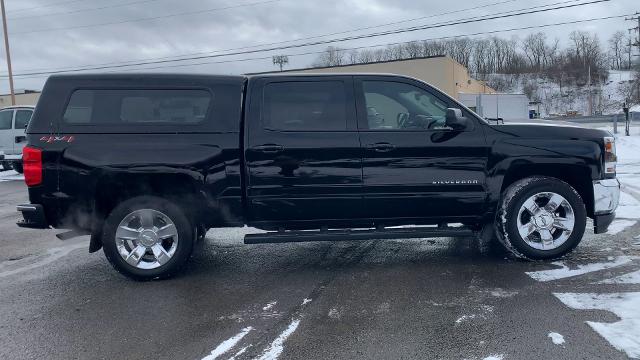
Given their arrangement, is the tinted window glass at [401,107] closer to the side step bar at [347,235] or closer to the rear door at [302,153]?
the rear door at [302,153]

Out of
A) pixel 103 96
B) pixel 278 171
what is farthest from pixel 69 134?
pixel 278 171

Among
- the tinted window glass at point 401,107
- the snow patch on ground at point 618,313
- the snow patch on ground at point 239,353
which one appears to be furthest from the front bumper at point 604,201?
the snow patch on ground at point 239,353

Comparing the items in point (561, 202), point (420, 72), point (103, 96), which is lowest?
point (561, 202)

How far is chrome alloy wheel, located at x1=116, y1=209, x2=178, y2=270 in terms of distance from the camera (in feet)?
16.2

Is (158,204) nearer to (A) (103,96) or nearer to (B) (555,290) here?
(A) (103,96)

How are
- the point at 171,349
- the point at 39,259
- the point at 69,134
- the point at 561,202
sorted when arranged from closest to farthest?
the point at 171,349, the point at 69,134, the point at 561,202, the point at 39,259

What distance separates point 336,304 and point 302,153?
146cm

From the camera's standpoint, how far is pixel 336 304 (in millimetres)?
4250

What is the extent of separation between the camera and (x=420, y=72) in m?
32.7

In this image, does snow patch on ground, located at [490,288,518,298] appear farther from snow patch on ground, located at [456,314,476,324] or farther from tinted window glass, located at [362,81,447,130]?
tinted window glass, located at [362,81,447,130]

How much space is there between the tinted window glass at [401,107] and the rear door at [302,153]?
21 cm

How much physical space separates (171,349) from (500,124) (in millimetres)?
3738

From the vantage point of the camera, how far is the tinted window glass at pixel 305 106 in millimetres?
4980

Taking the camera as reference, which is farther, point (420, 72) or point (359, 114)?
point (420, 72)
